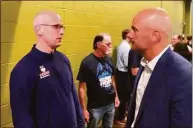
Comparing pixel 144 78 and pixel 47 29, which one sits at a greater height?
→ pixel 47 29

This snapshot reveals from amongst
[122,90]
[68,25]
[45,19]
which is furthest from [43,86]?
Result: [122,90]

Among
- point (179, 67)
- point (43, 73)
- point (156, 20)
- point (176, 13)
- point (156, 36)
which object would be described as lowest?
point (43, 73)

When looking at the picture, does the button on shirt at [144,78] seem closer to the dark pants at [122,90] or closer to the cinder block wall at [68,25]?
the cinder block wall at [68,25]

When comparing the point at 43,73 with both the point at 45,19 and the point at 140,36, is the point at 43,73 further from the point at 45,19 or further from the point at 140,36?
the point at 140,36

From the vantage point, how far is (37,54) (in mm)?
2514

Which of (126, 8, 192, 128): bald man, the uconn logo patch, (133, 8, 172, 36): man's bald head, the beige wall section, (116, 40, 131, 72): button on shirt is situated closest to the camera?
(126, 8, 192, 128): bald man

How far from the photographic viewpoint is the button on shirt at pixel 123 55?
5.53 metres

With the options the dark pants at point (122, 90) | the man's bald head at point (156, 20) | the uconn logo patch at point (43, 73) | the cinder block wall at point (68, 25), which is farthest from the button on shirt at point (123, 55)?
the man's bald head at point (156, 20)

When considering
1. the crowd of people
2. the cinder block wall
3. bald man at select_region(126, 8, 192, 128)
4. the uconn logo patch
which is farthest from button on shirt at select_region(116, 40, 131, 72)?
bald man at select_region(126, 8, 192, 128)

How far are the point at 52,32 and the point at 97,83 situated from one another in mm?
1305

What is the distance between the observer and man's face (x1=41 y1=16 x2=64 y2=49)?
100 inches

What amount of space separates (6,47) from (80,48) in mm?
1619

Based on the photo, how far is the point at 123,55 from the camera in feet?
18.2

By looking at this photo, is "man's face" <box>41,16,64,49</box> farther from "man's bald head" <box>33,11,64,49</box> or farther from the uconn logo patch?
the uconn logo patch
